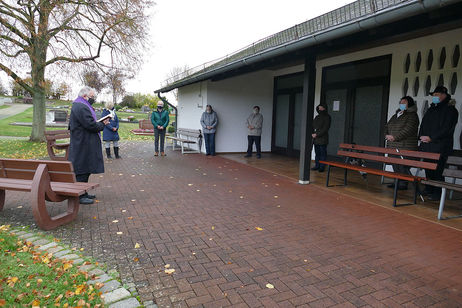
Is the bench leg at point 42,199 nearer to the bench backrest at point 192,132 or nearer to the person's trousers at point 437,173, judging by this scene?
the person's trousers at point 437,173

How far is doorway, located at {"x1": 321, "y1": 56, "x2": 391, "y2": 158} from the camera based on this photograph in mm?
8148

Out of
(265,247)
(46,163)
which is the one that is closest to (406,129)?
(265,247)

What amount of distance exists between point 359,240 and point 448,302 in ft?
4.22

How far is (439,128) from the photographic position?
18.3 ft

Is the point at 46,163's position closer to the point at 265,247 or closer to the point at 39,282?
the point at 39,282

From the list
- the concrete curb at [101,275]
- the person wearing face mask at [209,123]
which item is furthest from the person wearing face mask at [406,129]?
the person wearing face mask at [209,123]

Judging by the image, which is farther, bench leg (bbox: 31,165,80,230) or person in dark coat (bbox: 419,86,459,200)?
person in dark coat (bbox: 419,86,459,200)

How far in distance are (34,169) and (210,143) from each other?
26.0 ft

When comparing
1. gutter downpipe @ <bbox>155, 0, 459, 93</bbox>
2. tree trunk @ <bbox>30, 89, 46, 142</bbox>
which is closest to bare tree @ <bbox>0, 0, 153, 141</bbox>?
tree trunk @ <bbox>30, 89, 46, 142</bbox>

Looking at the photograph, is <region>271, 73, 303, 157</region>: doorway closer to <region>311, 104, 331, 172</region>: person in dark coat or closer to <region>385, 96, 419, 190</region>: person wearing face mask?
<region>311, 104, 331, 172</region>: person in dark coat

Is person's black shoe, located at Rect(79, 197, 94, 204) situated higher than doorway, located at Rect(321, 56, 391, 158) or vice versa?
doorway, located at Rect(321, 56, 391, 158)

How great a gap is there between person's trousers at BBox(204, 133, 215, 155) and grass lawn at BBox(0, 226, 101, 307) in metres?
8.65

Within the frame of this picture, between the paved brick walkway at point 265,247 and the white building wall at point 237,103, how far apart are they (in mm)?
6301

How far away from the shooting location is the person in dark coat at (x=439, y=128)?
5.46m
